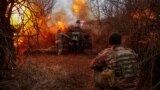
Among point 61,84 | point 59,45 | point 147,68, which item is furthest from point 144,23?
point 59,45

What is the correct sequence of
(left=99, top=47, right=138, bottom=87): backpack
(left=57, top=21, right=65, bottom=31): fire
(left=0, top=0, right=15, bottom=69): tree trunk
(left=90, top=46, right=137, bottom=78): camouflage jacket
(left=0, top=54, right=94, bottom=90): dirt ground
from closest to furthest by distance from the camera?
(left=99, top=47, right=138, bottom=87): backpack
(left=90, top=46, right=137, bottom=78): camouflage jacket
(left=0, top=0, right=15, bottom=69): tree trunk
(left=0, top=54, right=94, bottom=90): dirt ground
(left=57, top=21, right=65, bottom=31): fire

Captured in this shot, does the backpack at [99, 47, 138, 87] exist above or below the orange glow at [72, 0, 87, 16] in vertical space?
below

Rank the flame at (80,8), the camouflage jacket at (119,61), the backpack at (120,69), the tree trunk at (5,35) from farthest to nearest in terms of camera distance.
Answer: the flame at (80,8) → the tree trunk at (5,35) → the camouflage jacket at (119,61) → the backpack at (120,69)

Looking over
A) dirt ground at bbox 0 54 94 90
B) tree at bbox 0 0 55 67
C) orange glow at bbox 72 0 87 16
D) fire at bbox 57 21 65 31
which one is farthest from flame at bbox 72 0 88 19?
tree at bbox 0 0 55 67

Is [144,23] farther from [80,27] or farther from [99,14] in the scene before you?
[80,27]

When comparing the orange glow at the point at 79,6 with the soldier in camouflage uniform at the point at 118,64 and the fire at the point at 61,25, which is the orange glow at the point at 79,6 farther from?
the soldier in camouflage uniform at the point at 118,64

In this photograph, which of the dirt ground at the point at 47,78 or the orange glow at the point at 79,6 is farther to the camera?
the orange glow at the point at 79,6

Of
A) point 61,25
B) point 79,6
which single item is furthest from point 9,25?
point 79,6

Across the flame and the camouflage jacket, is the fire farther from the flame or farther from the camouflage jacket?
the camouflage jacket

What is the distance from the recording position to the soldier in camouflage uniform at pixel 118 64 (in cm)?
899

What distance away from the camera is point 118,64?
29.7 feet

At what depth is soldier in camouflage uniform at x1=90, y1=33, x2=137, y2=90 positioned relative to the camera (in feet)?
29.5

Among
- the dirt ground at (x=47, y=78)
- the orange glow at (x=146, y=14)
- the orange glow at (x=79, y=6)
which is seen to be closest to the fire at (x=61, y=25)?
the orange glow at (x=79, y=6)

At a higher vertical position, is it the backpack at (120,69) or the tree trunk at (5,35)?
the tree trunk at (5,35)
